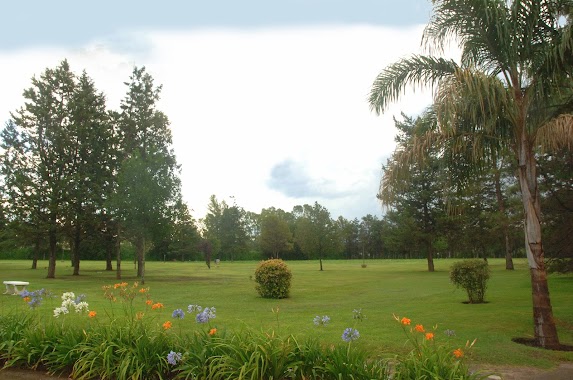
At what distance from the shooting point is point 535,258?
8.52 m

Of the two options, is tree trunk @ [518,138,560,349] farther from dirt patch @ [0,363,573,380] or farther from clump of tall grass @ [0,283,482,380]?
clump of tall grass @ [0,283,482,380]

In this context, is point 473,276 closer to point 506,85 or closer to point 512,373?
point 506,85

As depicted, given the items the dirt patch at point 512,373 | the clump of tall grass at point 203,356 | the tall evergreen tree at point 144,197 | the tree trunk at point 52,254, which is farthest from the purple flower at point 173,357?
the tree trunk at point 52,254

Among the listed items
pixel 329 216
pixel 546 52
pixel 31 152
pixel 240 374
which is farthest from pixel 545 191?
pixel 31 152

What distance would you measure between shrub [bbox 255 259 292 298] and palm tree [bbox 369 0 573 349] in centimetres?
1063

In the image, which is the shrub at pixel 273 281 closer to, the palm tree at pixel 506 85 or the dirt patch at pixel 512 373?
the palm tree at pixel 506 85

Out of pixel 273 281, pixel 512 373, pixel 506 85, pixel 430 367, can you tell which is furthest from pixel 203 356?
pixel 273 281

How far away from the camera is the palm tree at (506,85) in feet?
26.5

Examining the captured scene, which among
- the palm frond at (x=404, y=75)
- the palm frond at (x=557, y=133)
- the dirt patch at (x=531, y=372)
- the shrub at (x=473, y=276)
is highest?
the palm frond at (x=404, y=75)

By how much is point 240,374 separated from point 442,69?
755cm

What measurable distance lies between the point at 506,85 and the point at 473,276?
329 inches

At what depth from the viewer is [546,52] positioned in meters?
8.51

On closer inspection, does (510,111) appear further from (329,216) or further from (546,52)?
(329,216)

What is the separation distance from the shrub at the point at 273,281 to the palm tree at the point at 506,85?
34.9 ft
